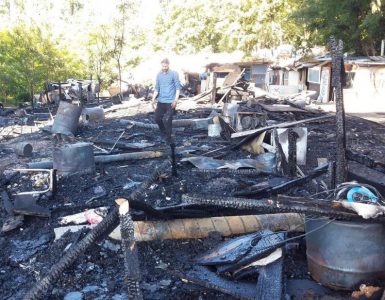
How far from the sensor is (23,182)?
6.64 m

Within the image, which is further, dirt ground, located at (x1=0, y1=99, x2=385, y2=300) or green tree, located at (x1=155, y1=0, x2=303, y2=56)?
green tree, located at (x1=155, y1=0, x2=303, y2=56)

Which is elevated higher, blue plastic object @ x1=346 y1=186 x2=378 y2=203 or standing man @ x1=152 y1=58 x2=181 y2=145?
standing man @ x1=152 y1=58 x2=181 y2=145

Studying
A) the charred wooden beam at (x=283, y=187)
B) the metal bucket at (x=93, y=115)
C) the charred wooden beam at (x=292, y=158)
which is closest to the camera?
the charred wooden beam at (x=283, y=187)

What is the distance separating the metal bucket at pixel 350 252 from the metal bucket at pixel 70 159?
444 centimetres

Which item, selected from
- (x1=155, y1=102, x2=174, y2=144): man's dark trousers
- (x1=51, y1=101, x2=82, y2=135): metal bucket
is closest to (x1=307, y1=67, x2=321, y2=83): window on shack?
(x1=51, y1=101, x2=82, y2=135): metal bucket

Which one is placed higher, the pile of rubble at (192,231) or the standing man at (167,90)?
the standing man at (167,90)

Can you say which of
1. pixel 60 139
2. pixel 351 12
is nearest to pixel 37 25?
pixel 60 139

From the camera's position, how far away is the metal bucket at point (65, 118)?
440 inches

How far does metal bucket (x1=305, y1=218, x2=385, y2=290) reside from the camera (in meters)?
3.13

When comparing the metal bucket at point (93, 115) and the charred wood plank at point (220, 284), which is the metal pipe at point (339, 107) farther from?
the metal bucket at point (93, 115)

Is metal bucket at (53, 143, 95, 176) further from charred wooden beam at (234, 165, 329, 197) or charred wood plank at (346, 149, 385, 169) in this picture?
charred wood plank at (346, 149, 385, 169)

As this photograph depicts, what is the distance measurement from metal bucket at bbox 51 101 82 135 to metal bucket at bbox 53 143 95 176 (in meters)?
4.65

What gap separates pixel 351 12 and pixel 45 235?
2681 centimetres

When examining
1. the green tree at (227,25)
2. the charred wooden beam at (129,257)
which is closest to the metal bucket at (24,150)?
the charred wooden beam at (129,257)
